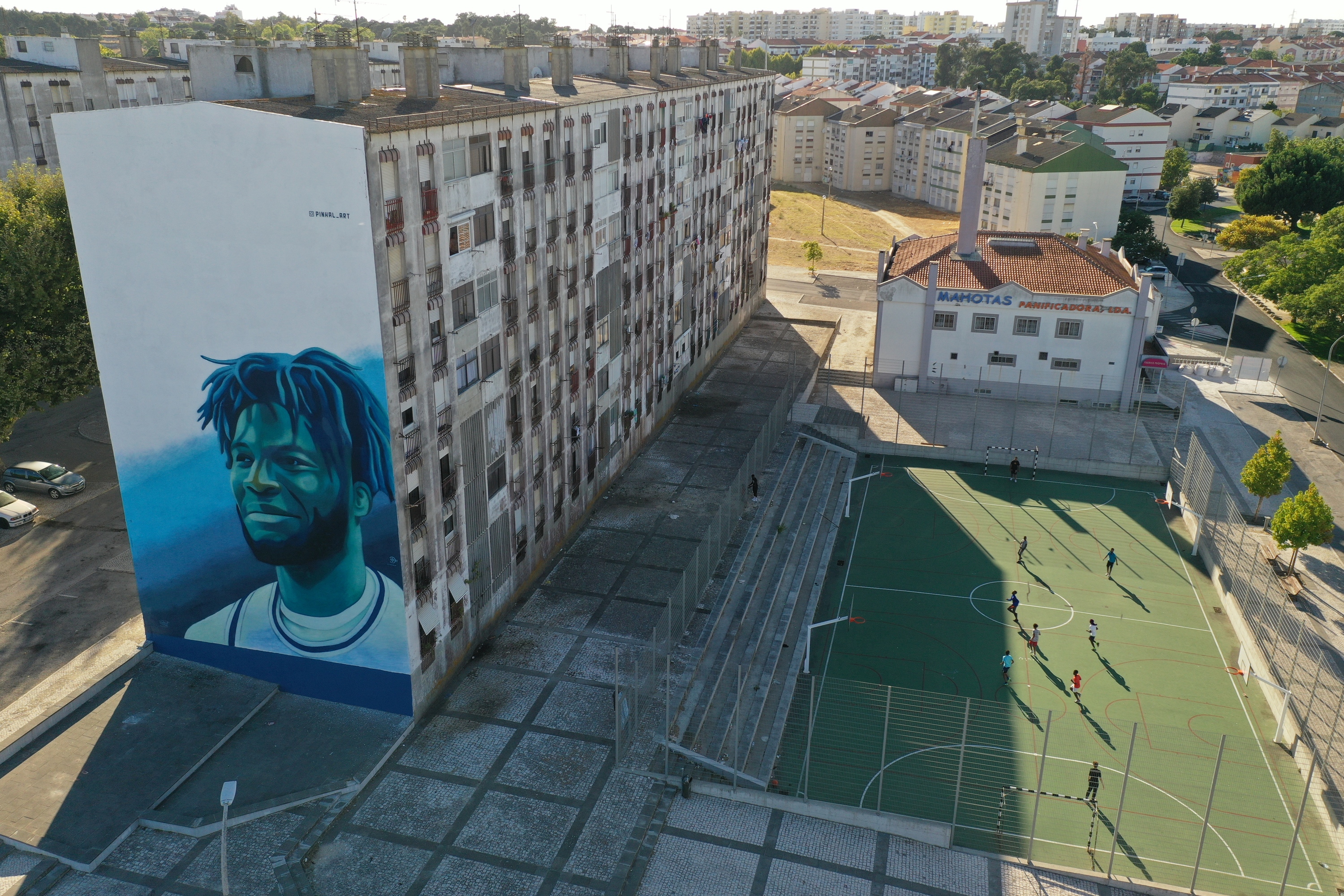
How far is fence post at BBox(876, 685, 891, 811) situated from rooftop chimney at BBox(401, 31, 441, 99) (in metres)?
25.8

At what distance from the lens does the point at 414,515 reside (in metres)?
32.2

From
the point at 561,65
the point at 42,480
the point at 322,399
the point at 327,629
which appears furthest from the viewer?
the point at 561,65

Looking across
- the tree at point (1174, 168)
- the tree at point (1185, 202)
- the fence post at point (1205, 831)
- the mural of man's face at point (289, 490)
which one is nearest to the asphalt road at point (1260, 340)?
the tree at point (1185, 202)

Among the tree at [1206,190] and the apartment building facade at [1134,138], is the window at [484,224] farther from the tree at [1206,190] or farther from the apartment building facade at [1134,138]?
the apartment building facade at [1134,138]

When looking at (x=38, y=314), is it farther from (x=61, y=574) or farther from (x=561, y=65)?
(x=561, y=65)

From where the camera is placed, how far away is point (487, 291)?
35.3 metres

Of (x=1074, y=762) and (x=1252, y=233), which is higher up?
(x=1252, y=233)

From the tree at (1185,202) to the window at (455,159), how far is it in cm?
11363

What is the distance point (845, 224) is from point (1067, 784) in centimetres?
10009

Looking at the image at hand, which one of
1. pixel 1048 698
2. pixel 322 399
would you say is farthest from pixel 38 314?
pixel 1048 698

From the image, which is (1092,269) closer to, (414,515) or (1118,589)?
(1118,589)

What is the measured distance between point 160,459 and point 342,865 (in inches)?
563

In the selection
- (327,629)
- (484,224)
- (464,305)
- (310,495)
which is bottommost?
(327,629)

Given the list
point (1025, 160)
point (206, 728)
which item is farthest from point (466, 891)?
point (1025, 160)
